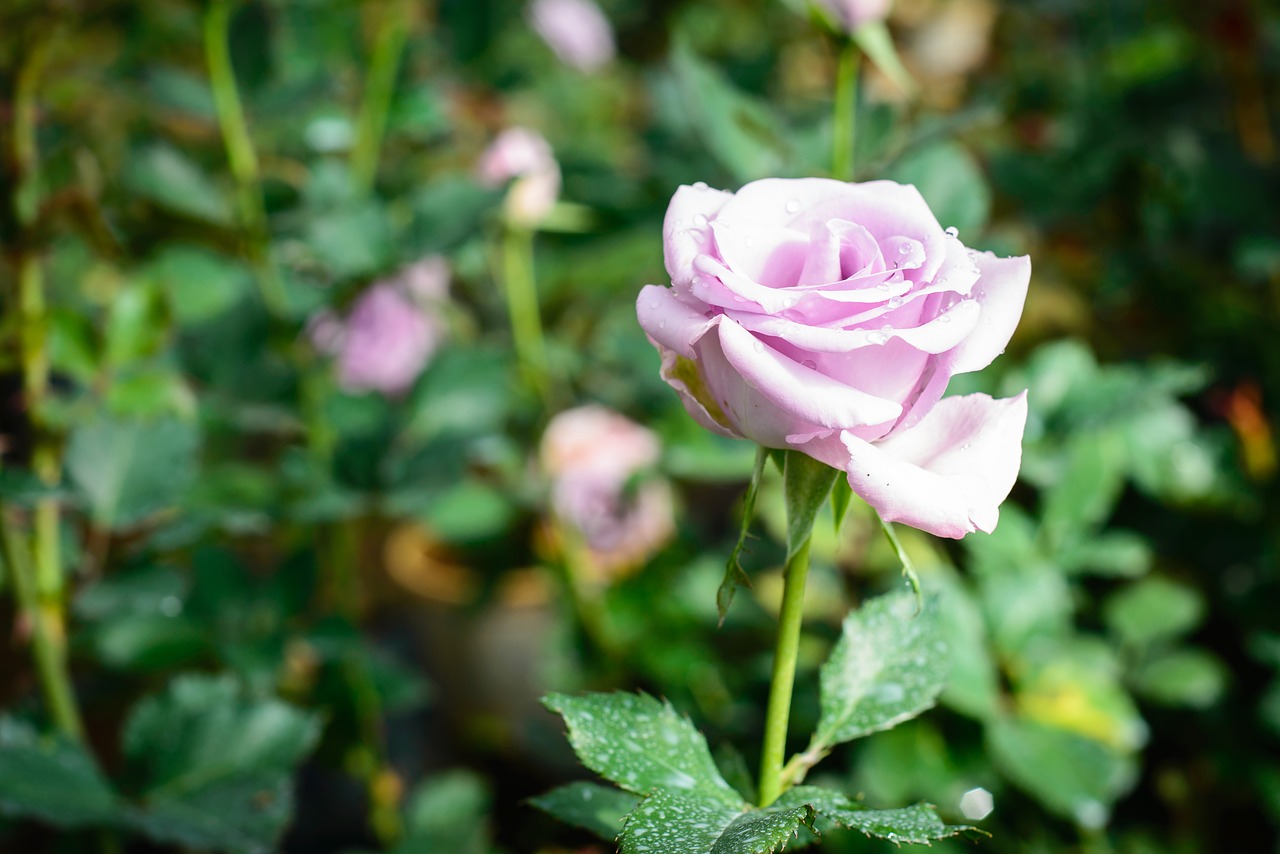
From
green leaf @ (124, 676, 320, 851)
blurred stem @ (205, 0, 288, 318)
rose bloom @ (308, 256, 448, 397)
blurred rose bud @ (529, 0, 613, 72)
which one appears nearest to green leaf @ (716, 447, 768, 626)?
green leaf @ (124, 676, 320, 851)

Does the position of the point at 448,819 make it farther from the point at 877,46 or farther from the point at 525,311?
the point at 877,46

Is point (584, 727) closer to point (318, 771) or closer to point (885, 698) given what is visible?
point (885, 698)

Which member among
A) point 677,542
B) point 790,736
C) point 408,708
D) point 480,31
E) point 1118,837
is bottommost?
point 408,708

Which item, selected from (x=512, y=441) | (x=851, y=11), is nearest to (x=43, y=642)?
(x=512, y=441)

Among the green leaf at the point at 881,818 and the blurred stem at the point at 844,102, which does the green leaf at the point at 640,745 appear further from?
the blurred stem at the point at 844,102

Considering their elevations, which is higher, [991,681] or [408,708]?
[991,681]

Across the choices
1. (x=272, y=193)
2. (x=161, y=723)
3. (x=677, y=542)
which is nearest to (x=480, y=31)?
(x=272, y=193)
